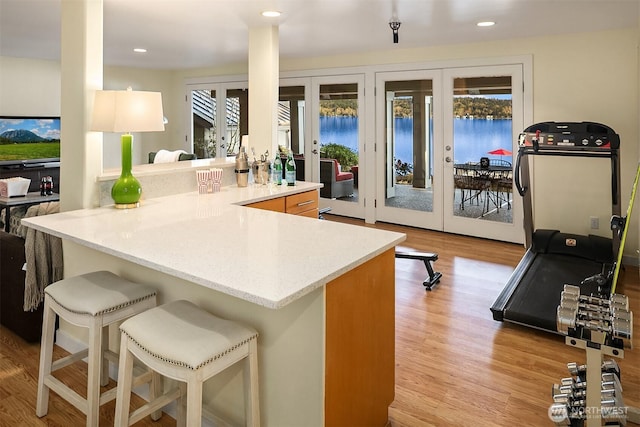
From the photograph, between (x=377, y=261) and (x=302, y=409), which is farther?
(x=377, y=261)

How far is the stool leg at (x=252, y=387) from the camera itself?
5.57ft

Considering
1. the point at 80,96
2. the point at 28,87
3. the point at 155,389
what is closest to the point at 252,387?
the point at 155,389

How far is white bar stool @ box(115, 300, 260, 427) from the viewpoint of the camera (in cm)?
151

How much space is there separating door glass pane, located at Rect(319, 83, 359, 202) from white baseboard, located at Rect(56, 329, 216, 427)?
4.33 meters

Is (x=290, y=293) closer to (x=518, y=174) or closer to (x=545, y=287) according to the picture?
(x=545, y=287)

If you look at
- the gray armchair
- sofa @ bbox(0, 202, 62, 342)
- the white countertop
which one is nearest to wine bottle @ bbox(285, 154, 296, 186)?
the white countertop

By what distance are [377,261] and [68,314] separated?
1338 mm

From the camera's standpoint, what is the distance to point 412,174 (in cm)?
602

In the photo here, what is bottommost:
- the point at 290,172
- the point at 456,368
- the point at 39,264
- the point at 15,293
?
the point at 456,368

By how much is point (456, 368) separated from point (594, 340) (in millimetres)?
Answer: 1104

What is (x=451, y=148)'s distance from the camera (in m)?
5.61

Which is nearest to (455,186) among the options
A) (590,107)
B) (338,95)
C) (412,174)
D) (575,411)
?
(412,174)

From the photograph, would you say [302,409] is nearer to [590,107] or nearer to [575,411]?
[575,411]

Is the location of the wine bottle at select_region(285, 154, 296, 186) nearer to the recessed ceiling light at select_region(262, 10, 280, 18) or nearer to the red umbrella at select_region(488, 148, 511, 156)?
the recessed ceiling light at select_region(262, 10, 280, 18)
